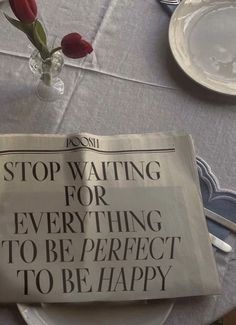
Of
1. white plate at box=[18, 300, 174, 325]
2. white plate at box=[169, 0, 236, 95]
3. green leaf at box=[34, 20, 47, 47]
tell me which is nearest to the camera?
white plate at box=[18, 300, 174, 325]

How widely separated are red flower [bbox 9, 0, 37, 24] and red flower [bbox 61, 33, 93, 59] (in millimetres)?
49

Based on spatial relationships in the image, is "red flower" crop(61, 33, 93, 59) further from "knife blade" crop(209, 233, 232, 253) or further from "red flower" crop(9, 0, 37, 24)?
"knife blade" crop(209, 233, 232, 253)

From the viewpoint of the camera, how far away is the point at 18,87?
0.83 metres

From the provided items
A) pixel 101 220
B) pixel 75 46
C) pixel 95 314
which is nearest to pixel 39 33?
pixel 75 46

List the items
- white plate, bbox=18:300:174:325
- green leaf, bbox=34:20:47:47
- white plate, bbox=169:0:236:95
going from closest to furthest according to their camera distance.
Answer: white plate, bbox=18:300:174:325
green leaf, bbox=34:20:47:47
white plate, bbox=169:0:236:95

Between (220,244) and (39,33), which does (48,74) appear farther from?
(220,244)

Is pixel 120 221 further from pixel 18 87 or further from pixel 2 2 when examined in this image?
pixel 2 2

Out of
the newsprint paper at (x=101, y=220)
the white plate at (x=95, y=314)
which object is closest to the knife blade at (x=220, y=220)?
the newsprint paper at (x=101, y=220)

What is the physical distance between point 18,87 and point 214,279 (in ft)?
1.25

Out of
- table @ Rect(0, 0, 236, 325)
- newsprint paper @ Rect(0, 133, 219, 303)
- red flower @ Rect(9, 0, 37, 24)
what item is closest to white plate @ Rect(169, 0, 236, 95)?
table @ Rect(0, 0, 236, 325)

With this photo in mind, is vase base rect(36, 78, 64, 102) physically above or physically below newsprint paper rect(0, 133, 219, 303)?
above

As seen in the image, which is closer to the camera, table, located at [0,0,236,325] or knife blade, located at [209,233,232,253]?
knife blade, located at [209,233,232,253]

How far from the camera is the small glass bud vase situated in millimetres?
798

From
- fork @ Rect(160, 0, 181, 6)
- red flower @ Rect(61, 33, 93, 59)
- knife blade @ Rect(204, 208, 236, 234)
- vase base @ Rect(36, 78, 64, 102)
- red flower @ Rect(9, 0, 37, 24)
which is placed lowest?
knife blade @ Rect(204, 208, 236, 234)
